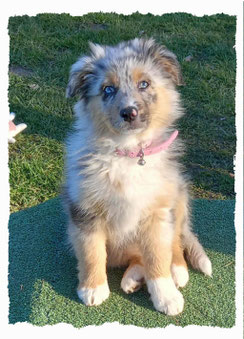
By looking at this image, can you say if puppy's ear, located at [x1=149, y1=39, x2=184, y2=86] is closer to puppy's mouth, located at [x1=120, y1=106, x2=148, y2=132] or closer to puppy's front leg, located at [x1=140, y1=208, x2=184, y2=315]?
puppy's mouth, located at [x1=120, y1=106, x2=148, y2=132]

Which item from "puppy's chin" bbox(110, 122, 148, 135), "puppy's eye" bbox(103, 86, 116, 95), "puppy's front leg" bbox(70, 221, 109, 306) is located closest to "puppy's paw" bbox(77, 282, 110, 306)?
"puppy's front leg" bbox(70, 221, 109, 306)

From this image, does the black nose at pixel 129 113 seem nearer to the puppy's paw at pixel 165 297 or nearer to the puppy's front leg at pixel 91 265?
the puppy's front leg at pixel 91 265

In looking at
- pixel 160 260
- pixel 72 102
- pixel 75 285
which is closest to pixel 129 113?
pixel 160 260

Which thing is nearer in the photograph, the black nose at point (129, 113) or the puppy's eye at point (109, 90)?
the black nose at point (129, 113)

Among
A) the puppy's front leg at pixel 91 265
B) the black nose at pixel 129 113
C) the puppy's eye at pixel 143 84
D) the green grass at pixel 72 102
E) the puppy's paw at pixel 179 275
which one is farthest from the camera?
the green grass at pixel 72 102

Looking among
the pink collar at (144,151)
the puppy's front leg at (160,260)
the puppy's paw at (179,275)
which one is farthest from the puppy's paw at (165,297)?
the pink collar at (144,151)
